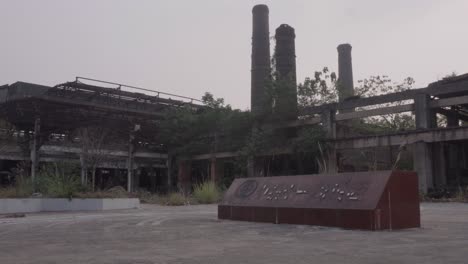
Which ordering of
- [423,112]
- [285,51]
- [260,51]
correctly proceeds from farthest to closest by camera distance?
1. [285,51]
2. [260,51]
3. [423,112]

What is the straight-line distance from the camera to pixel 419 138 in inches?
1240

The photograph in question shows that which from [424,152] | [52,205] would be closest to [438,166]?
Answer: [424,152]

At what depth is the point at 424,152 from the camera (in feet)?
103

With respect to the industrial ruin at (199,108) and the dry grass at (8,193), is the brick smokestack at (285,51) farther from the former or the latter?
the dry grass at (8,193)

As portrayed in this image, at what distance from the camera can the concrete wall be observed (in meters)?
19.9

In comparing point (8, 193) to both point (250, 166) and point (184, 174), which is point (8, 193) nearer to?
point (250, 166)

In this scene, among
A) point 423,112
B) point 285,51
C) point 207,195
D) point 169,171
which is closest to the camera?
point 207,195

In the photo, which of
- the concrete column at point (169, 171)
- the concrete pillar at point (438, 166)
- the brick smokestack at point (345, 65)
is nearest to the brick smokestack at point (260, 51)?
the concrete column at point (169, 171)

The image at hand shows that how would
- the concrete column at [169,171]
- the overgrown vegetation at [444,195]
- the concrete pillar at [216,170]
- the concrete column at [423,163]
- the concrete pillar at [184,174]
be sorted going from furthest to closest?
the concrete column at [169,171] < the concrete pillar at [184,174] < the concrete pillar at [216,170] < the concrete column at [423,163] < the overgrown vegetation at [444,195]

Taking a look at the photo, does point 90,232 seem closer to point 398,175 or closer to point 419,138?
point 398,175

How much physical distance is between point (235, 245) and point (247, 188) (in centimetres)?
640

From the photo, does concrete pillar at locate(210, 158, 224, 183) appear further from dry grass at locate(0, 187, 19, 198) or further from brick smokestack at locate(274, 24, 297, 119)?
dry grass at locate(0, 187, 19, 198)

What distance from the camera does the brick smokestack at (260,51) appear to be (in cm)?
4756

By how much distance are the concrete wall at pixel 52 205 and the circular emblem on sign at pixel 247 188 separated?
29.7 feet
